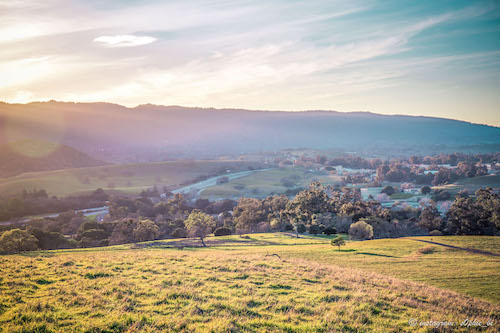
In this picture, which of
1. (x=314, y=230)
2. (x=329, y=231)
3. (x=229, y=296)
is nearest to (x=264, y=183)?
(x=314, y=230)

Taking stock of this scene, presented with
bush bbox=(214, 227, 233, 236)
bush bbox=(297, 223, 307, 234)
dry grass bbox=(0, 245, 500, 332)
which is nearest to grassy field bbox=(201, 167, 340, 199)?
bush bbox=(214, 227, 233, 236)

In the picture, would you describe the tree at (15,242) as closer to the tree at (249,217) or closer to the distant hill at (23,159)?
the tree at (249,217)

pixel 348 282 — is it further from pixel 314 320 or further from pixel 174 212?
pixel 174 212

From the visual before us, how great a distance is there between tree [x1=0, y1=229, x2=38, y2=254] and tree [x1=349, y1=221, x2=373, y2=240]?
46439mm

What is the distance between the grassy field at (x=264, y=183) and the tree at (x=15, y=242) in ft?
301

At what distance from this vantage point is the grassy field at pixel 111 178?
4697 inches

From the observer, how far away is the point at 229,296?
39.5ft

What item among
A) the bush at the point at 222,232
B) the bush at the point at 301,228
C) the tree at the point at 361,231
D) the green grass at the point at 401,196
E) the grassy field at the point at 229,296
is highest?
the grassy field at the point at 229,296

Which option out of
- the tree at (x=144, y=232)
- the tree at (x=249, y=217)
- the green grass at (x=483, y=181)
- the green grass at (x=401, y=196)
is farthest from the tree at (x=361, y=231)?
the green grass at (x=483, y=181)

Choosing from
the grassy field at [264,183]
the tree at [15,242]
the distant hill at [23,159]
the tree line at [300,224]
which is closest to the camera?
the tree at [15,242]

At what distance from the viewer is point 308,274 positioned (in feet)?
56.1

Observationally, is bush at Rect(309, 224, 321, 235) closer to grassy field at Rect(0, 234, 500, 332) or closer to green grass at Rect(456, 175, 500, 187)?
grassy field at Rect(0, 234, 500, 332)

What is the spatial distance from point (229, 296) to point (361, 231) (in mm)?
37092

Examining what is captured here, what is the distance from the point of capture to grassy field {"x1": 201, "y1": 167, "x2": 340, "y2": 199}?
133250mm
